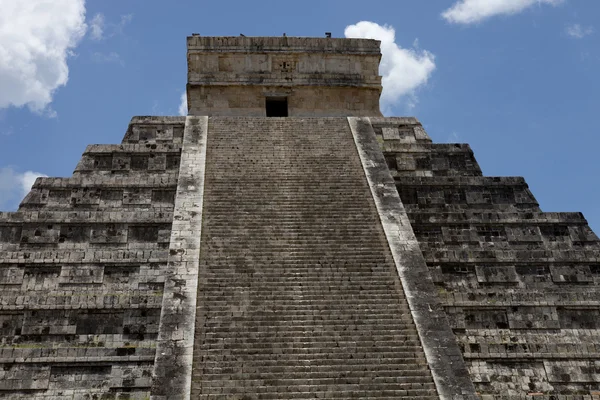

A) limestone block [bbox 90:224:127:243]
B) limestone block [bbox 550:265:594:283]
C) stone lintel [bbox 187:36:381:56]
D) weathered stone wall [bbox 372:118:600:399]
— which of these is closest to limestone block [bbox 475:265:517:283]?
weathered stone wall [bbox 372:118:600:399]

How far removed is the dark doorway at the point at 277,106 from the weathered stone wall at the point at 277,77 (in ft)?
0.61

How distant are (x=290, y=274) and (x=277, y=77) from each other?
9563 mm

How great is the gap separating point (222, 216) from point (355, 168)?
377 cm

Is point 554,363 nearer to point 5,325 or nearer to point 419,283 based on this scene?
point 419,283

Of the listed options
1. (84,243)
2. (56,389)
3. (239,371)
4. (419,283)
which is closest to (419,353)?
(419,283)

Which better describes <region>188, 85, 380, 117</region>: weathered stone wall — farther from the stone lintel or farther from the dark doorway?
the stone lintel

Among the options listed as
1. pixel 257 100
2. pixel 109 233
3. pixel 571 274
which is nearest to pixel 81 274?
pixel 109 233

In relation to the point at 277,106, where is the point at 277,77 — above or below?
above

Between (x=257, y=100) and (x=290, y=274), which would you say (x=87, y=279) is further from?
(x=257, y=100)

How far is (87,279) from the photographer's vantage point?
12688 millimetres

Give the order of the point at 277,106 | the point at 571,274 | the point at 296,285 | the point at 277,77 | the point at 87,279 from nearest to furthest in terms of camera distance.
A: the point at 296,285, the point at 87,279, the point at 571,274, the point at 277,77, the point at 277,106

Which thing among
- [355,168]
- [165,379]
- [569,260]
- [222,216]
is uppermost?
[355,168]

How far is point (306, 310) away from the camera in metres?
11.6

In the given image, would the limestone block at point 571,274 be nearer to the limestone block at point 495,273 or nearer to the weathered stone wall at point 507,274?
the weathered stone wall at point 507,274
